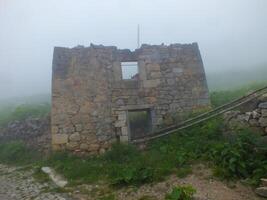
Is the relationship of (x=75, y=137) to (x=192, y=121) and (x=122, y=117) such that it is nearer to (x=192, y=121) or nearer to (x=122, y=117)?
(x=122, y=117)

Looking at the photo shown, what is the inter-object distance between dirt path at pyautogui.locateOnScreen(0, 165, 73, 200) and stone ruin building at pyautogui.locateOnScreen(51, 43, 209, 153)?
5.43 feet

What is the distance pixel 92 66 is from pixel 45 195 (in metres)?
5.48

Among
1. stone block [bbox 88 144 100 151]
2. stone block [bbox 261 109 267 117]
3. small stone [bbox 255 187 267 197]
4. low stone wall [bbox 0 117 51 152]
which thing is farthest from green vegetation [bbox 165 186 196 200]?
low stone wall [bbox 0 117 51 152]

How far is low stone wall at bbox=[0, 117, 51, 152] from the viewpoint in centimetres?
1356

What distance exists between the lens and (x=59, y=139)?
37.8 feet

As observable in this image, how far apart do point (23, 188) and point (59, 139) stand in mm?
2781

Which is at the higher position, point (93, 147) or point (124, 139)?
point (124, 139)

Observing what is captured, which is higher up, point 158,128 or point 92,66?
point 92,66

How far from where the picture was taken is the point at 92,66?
1217 cm

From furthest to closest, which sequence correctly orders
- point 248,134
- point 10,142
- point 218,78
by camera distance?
point 218,78 → point 10,142 → point 248,134

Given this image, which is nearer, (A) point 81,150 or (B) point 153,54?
(A) point 81,150

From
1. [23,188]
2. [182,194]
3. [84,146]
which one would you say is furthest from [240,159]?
[23,188]

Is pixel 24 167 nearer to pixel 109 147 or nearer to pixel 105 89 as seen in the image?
pixel 109 147

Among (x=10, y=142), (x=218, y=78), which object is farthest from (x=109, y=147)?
(x=218, y=78)
